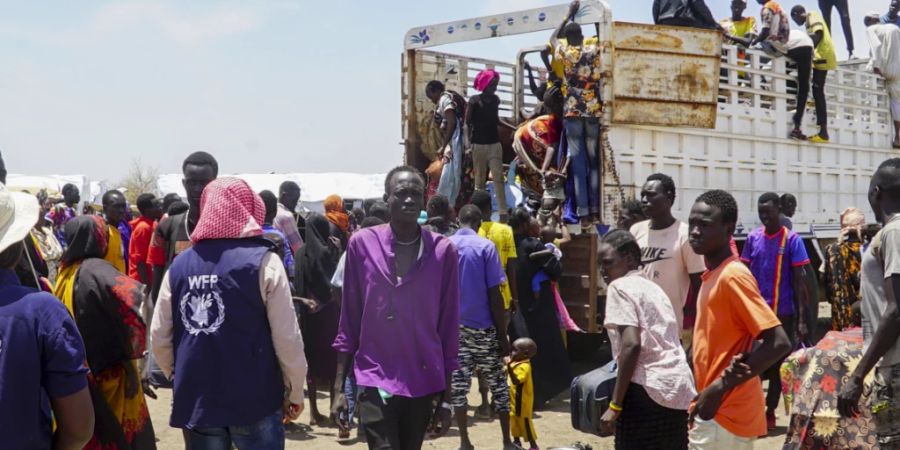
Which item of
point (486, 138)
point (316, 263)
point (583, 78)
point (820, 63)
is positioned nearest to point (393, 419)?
point (316, 263)

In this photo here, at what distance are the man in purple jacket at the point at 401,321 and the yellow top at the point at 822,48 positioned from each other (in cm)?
755

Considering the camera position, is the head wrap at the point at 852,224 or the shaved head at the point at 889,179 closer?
the shaved head at the point at 889,179

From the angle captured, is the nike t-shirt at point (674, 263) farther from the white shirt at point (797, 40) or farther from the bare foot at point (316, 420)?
the white shirt at point (797, 40)

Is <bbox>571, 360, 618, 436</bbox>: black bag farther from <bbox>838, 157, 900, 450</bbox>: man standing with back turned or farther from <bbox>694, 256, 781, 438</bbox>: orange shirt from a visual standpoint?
<bbox>838, 157, 900, 450</bbox>: man standing with back turned

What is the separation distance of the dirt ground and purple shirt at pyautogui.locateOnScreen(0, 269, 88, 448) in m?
4.00

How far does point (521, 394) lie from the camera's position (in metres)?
6.04

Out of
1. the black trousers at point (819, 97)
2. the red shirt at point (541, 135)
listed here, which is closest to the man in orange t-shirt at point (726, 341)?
the red shirt at point (541, 135)

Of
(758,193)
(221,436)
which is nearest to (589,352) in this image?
(758,193)

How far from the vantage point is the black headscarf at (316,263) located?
268 inches

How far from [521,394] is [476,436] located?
79 centimetres

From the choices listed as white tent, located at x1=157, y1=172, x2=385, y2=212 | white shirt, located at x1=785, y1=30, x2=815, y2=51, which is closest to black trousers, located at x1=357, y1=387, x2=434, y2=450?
white shirt, located at x1=785, y1=30, x2=815, y2=51

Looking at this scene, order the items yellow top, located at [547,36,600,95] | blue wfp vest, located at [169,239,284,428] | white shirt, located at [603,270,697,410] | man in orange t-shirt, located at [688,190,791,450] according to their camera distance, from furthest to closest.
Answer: yellow top, located at [547,36,600,95] < white shirt, located at [603,270,697,410] < blue wfp vest, located at [169,239,284,428] < man in orange t-shirt, located at [688,190,791,450]

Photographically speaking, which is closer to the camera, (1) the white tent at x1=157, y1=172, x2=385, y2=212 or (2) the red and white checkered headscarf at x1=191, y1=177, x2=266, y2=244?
(2) the red and white checkered headscarf at x1=191, y1=177, x2=266, y2=244

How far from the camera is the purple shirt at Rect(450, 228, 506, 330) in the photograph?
5.95 meters
